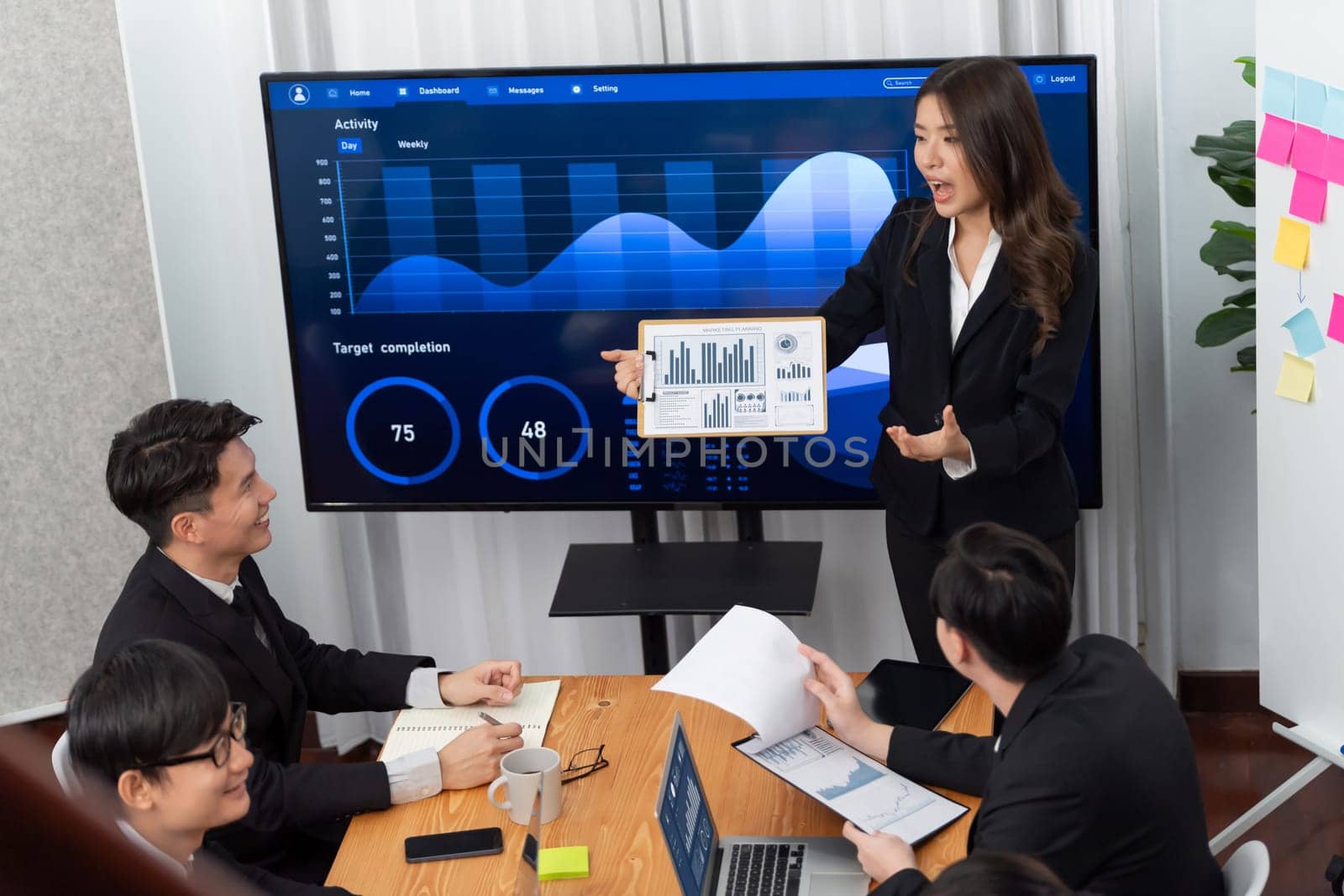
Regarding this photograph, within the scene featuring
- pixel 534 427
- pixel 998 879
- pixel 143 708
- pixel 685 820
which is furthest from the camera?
pixel 534 427

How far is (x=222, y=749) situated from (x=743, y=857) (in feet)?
2.32

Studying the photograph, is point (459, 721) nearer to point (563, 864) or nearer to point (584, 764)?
point (584, 764)

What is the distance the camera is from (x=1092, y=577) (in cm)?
334

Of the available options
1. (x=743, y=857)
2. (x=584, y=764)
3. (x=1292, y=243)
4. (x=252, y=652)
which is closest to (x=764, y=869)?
(x=743, y=857)

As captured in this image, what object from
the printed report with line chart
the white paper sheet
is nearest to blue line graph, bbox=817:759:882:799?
Result: the printed report with line chart

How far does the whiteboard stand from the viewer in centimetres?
244

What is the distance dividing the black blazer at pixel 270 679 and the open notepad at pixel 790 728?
520 mm

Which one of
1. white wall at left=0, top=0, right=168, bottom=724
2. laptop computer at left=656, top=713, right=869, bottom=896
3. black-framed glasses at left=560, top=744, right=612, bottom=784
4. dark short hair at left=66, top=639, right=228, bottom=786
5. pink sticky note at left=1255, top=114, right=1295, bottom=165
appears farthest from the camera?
white wall at left=0, top=0, right=168, bottom=724

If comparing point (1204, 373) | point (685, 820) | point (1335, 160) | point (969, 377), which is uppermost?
point (1335, 160)

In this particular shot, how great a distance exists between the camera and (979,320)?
8.25 ft

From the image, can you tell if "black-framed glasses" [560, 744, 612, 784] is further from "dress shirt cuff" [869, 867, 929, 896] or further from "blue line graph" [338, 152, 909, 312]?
"blue line graph" [338, 152, 909, 312]

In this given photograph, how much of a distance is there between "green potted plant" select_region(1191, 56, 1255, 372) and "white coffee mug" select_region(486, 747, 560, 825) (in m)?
1.88

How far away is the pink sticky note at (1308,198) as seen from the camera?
244 cm

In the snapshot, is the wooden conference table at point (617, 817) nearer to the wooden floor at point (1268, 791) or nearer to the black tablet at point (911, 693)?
the black tablet at point (911, 693)
